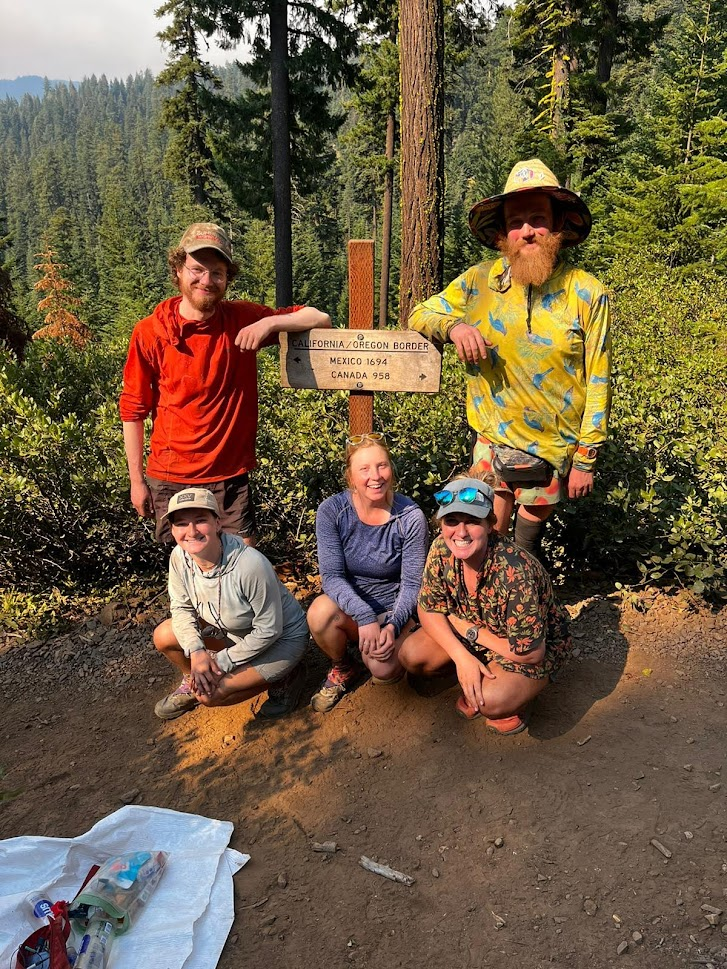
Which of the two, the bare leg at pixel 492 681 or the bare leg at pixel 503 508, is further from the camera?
the bare leg at pixel 503 508

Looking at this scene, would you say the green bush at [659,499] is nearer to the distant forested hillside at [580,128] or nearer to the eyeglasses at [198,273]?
the eyeglasses at [198,273]

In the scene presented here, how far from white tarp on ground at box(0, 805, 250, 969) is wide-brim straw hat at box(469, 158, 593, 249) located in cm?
277

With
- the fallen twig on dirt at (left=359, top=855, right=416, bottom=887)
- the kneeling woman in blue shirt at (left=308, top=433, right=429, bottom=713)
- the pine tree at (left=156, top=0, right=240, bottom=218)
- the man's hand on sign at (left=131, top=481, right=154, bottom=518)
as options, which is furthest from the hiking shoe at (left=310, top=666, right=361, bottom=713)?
the pine tree at (left=156, top=0, right=240, bottom=218)

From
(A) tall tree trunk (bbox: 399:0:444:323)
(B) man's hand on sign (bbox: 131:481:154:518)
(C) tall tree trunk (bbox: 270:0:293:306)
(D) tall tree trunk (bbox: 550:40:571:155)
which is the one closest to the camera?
(B) man's hand on sign (bbox: 131:481:154:518)

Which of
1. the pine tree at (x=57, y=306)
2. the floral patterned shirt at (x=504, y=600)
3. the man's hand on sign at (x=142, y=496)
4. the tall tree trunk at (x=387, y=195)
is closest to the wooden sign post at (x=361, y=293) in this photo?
the floral patterned shirt at (x=504, y=600)

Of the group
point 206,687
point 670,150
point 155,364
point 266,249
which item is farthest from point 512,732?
point 266,249

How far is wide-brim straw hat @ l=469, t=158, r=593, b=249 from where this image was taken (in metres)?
2.88

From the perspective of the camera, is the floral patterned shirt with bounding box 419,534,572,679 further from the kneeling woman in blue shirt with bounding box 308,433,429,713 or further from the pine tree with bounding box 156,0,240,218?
the pine tree with bounding box 156,0,240,218

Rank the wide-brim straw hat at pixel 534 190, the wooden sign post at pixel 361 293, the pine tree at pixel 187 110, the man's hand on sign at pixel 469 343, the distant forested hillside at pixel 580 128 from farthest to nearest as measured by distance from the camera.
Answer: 1. the pine tree at pixel 187 110
2. the distant forested hillside at pixel 580 128
3. the wooden sign post at pixel 361 293
4. the man's hand on sign at pixel 469 343
5. the wide-brim straw hat at pixel 534 190

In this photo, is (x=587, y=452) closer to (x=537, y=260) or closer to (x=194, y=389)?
(x=537, y=260)

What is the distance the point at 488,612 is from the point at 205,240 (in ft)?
6.75

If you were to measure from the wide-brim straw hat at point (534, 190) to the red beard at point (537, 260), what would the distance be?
0.12m

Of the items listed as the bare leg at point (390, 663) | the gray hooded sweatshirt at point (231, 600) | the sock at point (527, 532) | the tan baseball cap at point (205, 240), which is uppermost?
the tan baseball cap at point (205, 240)

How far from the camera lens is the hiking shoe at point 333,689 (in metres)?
3.43
